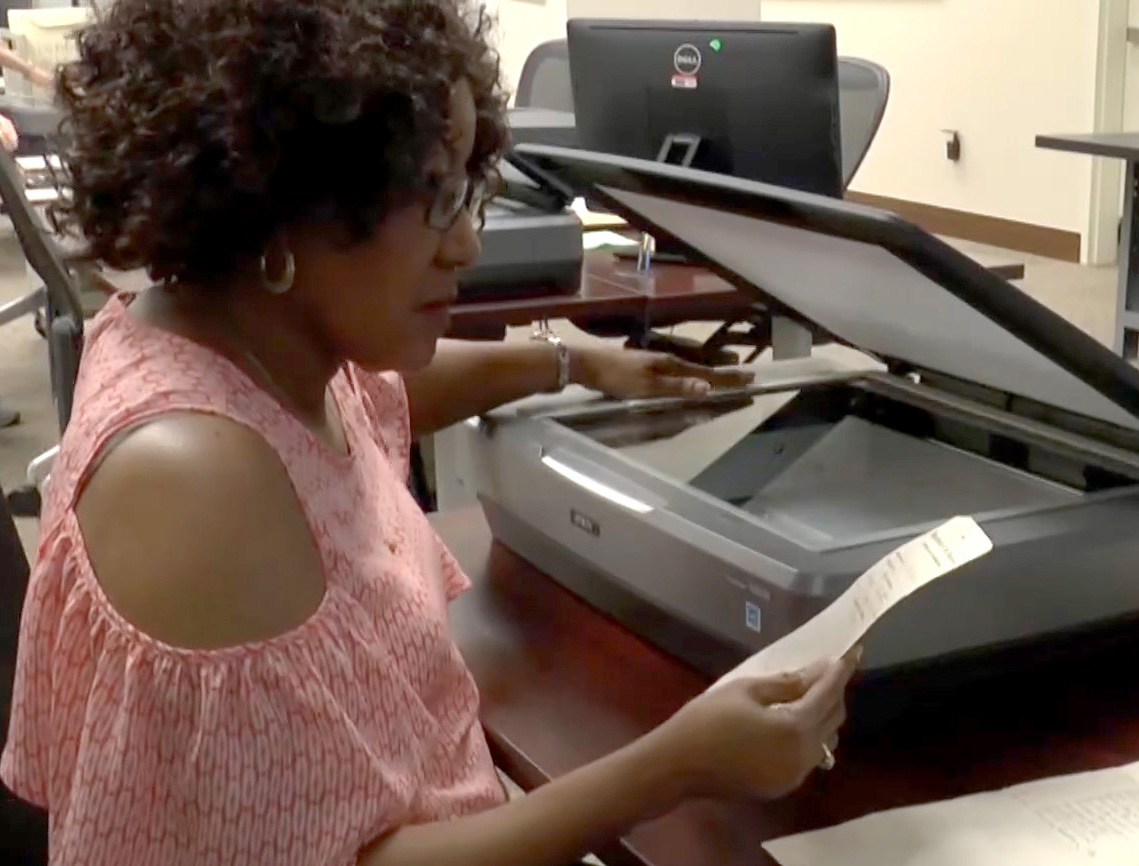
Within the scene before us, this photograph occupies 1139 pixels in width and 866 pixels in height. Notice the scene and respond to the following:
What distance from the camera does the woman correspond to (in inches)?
28.5

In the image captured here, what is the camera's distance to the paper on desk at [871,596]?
0.75 meters

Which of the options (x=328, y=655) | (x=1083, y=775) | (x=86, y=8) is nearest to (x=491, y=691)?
(x=328, y=655)

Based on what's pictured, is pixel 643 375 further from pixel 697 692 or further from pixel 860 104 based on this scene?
pixel 860 104

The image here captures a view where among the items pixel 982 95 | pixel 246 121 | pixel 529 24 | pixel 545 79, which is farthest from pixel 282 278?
pixel 529 24

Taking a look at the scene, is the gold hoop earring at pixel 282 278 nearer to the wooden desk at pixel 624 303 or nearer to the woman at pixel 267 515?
the woman at pixel 267 515

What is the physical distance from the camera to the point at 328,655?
0.76m

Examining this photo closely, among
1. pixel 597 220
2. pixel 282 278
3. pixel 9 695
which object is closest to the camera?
pixel 282 278

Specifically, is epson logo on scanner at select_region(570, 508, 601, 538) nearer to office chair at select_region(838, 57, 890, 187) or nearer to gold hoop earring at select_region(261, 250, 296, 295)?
gold hoop earring at select_region(261, 250, 296, 295)

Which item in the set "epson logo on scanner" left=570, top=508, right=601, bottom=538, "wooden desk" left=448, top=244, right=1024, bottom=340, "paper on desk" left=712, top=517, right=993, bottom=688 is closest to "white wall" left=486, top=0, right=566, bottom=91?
"wooden desk" left=448, top=244, right=1024, bottom=340

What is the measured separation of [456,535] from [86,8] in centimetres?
55

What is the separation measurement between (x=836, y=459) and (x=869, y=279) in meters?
0.24

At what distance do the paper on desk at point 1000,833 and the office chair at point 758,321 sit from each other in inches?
23.0

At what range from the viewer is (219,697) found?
71cm

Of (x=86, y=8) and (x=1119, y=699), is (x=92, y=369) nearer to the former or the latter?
(x=86, y=8)
